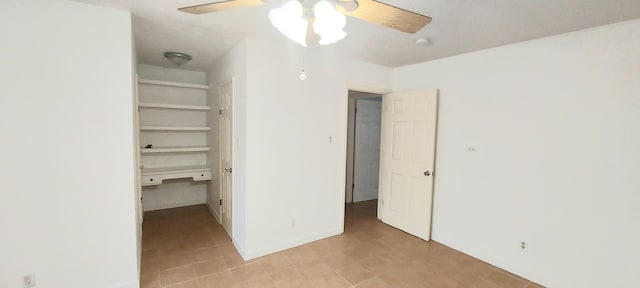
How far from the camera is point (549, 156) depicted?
8.20ft

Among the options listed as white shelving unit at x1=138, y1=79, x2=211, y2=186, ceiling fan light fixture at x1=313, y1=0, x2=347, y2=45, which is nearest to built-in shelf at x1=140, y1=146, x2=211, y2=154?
white shelving unit at x1=138, y1=79, x2=211, y2=186

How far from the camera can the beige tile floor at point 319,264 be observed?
250 cm

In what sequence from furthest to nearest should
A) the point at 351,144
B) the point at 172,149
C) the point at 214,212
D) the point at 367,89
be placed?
the point at 351,144
the point at 214,212
the point at 172,149
the point at 367,89

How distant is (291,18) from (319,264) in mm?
2437

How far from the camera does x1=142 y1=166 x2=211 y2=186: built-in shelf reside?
12.6 ft

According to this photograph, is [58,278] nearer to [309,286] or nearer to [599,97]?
[309,286]

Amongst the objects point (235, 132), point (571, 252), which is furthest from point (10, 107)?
point (571, 252)

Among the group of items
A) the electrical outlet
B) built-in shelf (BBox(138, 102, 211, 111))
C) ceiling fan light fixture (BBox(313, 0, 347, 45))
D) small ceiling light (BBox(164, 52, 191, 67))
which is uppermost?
small ceiling light (BBox(164, 52, 191, 67))

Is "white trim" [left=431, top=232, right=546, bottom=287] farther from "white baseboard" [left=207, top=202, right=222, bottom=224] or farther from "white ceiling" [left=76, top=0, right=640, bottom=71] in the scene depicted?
"white baseboard" [left=207, top=202, right=222, bottom=224]

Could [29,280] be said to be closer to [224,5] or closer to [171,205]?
[224,5]

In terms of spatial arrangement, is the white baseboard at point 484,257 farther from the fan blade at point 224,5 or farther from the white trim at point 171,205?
the white trim at point 171,205

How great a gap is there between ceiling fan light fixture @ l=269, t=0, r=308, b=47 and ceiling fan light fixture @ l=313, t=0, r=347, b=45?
2.9 inches

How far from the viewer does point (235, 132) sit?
3104mm

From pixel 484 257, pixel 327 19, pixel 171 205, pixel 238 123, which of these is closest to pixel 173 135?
pixel 171 205
